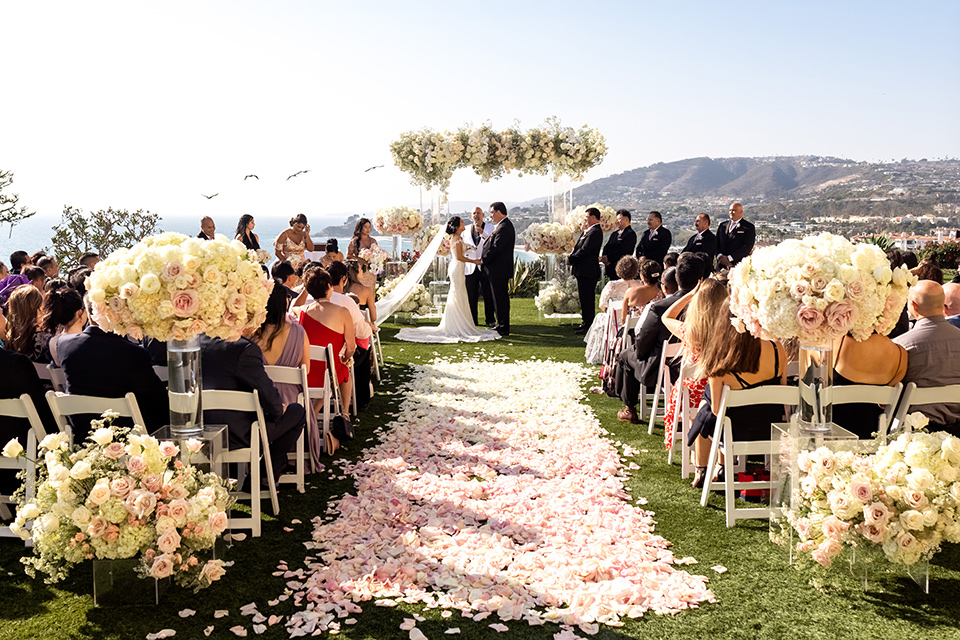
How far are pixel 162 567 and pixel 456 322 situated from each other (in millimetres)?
8953

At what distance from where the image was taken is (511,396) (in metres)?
8.19

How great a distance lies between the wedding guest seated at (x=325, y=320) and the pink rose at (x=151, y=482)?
2.97 metres

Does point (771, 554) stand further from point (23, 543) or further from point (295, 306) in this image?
point (295, 306)

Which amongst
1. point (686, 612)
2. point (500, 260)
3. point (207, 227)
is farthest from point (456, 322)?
point (686, 612)

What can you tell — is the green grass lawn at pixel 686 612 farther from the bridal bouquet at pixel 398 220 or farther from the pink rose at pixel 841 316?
the bridal bouquet at pixel 398 220

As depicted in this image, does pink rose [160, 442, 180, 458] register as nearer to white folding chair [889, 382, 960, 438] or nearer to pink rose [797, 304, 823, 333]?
pink rose [797, 304, 823, 333]

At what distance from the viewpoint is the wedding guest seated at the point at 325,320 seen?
253 inches

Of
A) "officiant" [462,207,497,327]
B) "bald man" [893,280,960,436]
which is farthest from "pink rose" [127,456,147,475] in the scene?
"officiant" [462,207,497,327]

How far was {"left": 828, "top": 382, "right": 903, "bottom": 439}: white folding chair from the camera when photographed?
13.9ft

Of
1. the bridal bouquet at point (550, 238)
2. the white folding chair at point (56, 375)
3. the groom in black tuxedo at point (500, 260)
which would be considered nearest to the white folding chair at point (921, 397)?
the white folding chair at point (56, 375)

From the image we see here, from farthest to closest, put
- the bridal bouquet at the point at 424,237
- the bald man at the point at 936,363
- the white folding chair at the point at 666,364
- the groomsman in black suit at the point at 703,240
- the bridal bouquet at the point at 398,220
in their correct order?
the bridal bouquet at the point at 424,237 → the bridal bouquet at the point at 398,220 → the groomsman in black suit at the point at 703,240 → the white folding chair at the point at 666,364 → the bald man at the point at 936,363

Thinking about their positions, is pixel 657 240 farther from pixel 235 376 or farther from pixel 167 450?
pixel 167 450

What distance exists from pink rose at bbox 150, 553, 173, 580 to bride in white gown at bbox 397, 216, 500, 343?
860 centimetres

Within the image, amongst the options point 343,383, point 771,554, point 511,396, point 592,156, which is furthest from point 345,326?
point 592,156
